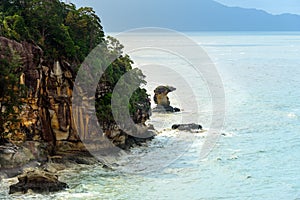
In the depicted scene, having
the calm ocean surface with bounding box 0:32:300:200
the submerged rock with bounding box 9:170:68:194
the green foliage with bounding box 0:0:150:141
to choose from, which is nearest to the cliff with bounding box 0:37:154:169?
the green foliage with bounding box 0:0:150:141

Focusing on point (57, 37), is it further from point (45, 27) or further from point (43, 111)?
point (43, 111)

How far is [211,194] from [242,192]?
2.04 meters

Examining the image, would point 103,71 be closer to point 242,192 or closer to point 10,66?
point 10,66

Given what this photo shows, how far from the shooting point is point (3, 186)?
97.6ft

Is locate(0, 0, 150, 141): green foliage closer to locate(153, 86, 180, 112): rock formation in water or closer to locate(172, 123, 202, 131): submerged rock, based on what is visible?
locate(172, 123, 202, 131): submerged rock

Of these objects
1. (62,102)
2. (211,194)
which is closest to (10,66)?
(62,102)

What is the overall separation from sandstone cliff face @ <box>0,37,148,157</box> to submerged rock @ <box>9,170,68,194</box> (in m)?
4.80

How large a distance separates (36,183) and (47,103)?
8.27 meters

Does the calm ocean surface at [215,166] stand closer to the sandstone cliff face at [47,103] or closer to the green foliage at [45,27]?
the sandstone cliff face at [47,103]

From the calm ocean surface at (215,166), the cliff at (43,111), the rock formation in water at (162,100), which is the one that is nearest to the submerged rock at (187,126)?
the calm ocean surface at (215,166)

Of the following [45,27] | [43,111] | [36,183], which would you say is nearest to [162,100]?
[45,27]

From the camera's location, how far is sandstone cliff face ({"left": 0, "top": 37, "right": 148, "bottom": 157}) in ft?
112

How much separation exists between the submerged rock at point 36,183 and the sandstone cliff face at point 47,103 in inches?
189

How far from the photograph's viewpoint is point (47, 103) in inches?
1422
